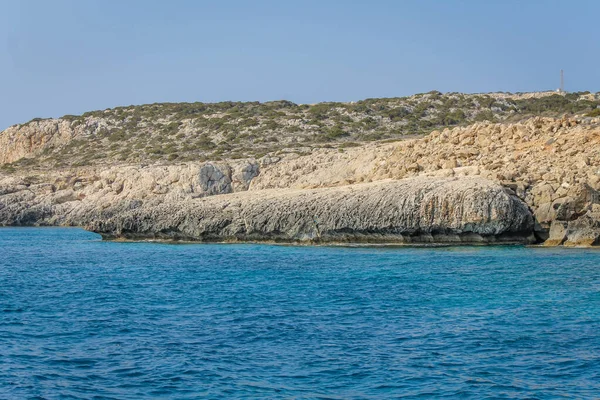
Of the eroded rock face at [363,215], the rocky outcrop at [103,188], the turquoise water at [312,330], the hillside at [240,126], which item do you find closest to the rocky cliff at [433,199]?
the eroded rock face at [363,215]

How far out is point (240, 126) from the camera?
9300 centimetres

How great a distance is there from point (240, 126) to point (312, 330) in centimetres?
7895

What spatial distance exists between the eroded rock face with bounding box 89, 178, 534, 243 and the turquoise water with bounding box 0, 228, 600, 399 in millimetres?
3877

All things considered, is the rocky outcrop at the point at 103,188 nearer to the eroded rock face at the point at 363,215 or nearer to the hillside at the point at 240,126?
the hillside at the point at 240,126

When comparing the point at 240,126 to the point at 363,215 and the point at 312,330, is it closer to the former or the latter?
the point at 363,215

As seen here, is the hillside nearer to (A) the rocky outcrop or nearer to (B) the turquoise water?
(A) the rocky outcrop

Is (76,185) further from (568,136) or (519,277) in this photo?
(519,277)

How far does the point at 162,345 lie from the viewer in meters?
14.0

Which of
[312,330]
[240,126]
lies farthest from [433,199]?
[240,126]

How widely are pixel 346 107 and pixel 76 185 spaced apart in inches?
1569

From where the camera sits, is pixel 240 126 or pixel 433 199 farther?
pixel 240 126

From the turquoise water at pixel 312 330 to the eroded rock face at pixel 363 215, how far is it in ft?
12.7

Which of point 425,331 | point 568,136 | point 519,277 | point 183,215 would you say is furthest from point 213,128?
point 425,331

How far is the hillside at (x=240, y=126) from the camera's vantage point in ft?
267
